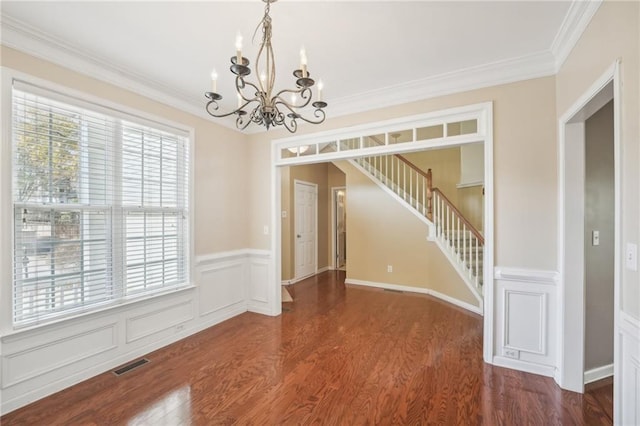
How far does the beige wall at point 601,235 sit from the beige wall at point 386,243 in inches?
83.0

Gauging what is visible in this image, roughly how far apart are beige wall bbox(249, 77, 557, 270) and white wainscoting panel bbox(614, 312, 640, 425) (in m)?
1.18

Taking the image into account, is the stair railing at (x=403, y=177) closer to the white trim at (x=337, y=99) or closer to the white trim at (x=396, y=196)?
the white trim at (x=396, y=196)

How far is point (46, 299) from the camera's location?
2.18 metres

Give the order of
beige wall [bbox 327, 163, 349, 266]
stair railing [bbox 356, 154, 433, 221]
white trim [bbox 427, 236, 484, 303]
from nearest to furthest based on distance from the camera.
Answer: white trim [bbox 427, 236, 484, 303] < stair railing [bbox 356, 154, 433, 221] < beige wall [bbox 327, 163, 349, 266]

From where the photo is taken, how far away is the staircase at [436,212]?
4.03 m

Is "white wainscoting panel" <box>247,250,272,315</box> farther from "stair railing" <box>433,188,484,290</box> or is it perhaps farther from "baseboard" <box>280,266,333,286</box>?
"stair railing" <box>433,188,484,290</box>

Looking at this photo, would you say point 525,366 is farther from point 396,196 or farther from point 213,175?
point 213,175

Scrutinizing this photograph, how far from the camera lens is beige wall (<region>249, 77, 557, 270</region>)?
93.2 inches

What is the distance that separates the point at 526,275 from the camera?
2.45 metres

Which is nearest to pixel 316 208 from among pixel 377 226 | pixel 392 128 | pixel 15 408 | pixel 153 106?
pixel 377 226

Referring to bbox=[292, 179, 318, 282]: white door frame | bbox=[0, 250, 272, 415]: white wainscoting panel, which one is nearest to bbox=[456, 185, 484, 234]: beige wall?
bbox=[292, 179, 318, 282]: white door frame

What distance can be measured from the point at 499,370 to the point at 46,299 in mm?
3801

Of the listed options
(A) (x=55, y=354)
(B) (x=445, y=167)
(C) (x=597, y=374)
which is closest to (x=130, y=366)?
(A) (x=55, y=354)

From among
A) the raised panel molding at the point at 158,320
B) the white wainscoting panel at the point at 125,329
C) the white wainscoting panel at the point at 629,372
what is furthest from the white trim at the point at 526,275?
the raised panel molding at the point at 158,320
